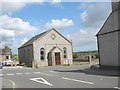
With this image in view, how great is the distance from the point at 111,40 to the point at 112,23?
182cm

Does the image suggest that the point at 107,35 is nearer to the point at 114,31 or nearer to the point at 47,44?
the point at 114,31

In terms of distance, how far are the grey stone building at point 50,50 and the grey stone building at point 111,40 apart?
937 inches

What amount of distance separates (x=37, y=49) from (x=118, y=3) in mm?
→ 29420

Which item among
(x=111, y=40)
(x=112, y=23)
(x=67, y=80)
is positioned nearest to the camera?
(x=67, y=80)

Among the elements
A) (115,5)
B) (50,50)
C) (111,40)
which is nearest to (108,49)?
(111,40)

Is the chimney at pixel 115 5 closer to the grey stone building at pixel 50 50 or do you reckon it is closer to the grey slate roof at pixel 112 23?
the grey slate roof at pixel 112 23

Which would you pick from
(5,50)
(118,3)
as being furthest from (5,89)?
(5,50)

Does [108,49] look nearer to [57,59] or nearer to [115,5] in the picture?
[115,5]

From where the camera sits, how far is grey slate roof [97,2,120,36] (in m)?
30.0

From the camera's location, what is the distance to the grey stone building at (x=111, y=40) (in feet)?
98.0

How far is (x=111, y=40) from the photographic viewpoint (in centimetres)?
3119

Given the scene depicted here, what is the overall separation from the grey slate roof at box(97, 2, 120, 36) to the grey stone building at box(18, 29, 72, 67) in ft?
81.7

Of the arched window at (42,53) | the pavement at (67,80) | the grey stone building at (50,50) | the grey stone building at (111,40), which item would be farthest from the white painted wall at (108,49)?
the arched window at (42,53)

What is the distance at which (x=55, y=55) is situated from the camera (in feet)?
190
